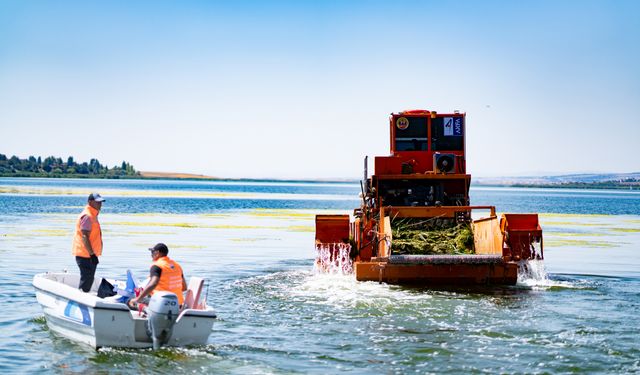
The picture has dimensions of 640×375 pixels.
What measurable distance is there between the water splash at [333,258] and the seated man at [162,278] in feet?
24.2

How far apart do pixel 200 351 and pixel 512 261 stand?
26.6 ft

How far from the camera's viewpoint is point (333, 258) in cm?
1802

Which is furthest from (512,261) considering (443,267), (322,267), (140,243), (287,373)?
(140,243)

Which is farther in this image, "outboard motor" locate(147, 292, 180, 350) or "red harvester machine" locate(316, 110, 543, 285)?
"red harvester machine" locate(316, 110, 543, 285)

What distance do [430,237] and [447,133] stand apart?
3506mm

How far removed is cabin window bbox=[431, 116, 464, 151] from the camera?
1981 cm

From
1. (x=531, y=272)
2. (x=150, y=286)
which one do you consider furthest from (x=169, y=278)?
(x=531, y=272)

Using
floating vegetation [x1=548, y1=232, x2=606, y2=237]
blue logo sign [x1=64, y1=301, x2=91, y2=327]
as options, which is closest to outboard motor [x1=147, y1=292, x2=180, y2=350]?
blue logo sign [x1=64, y1=301, x2=91, y2=327]

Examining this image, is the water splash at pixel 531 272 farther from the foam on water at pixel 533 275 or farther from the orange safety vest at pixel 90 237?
the orange safety vest at pixel 90 237

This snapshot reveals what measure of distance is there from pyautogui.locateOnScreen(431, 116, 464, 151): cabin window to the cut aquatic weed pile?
7.63 ft

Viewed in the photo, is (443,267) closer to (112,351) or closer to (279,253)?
(112,351)

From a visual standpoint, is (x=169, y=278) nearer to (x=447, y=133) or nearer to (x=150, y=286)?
(x=150, y=286)

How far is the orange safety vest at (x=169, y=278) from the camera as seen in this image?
10.7 meters

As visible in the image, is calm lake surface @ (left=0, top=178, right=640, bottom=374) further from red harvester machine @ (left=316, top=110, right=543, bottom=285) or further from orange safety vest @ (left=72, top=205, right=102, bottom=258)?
orange safety vest @ (left=72, top=205, right=102, bottom=258)
